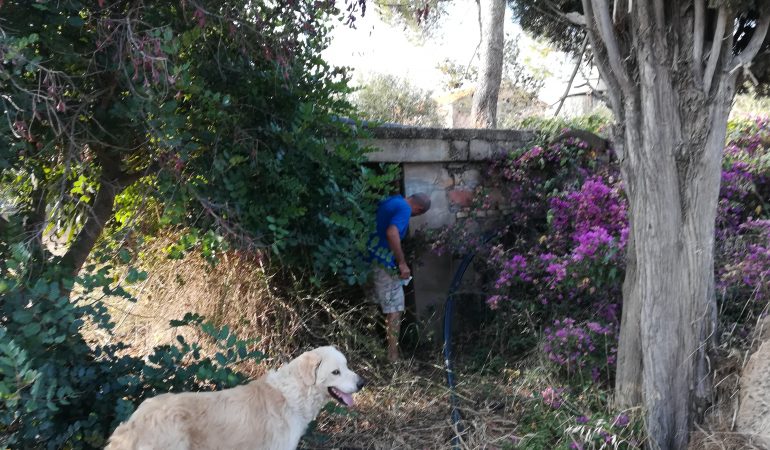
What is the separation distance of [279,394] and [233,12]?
2.87 m

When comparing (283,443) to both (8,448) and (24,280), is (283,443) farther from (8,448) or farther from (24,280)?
(24,280)

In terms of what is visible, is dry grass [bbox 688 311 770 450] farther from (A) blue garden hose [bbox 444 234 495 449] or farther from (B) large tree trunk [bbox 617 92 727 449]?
(A) blue garden hose [bbox 444 234 495 449]

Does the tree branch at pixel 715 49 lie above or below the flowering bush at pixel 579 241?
above

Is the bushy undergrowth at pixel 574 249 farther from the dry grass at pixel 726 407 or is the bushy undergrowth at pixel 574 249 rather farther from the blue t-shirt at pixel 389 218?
the blue t-shirt at pixel 389 218

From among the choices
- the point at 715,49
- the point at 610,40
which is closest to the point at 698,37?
the point at 715,49

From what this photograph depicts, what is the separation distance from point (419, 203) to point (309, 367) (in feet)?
9.54

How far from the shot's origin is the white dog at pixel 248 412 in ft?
11.5

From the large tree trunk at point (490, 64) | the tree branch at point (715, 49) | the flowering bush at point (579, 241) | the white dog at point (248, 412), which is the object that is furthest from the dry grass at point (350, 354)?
the large tree trunk at point (490, 64)

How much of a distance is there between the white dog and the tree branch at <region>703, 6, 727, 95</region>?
2.93 m

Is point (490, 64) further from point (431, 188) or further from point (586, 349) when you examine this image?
point (586, 349)

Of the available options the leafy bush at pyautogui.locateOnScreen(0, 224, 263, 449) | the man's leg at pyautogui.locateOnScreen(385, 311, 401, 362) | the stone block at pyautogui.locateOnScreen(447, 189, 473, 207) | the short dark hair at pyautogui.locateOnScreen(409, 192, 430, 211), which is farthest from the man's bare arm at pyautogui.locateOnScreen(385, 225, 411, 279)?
the leafy bush at pyautogui.locateOnScreen(0, 224, 263, 449)

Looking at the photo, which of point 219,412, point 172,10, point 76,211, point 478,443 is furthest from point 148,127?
point 478,443

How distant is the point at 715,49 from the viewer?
4305mm

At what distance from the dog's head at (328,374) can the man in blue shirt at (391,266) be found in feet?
6.53
